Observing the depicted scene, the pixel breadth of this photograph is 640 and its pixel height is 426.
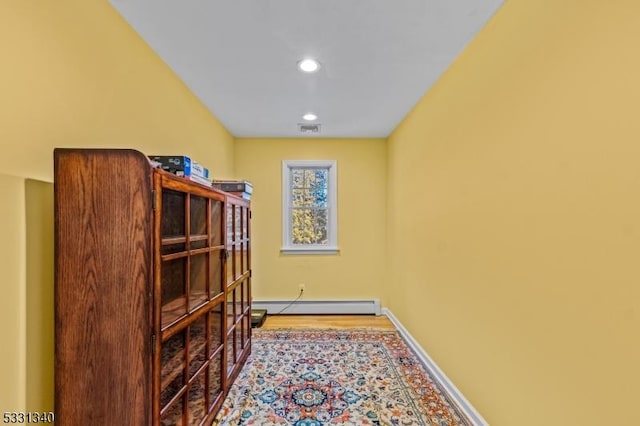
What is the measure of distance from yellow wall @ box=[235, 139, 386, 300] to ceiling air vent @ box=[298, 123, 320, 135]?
1.10 feet

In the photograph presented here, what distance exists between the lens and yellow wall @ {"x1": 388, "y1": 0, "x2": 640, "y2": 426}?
1015 mm

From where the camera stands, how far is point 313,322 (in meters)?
3.77

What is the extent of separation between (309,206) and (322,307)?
4.32 ft

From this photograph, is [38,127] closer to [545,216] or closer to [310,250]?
[545,216]

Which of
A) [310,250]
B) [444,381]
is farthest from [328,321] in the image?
[444,381]

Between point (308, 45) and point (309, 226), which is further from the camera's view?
point (309, 226)

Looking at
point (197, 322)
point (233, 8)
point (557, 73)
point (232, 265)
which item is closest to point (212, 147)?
point (232, 265)

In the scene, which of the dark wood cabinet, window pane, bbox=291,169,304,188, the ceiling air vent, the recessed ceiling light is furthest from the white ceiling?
window pane, bbox=291,169,304,188

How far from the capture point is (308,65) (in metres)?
2.18

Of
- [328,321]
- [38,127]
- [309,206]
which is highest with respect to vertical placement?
[38,127]

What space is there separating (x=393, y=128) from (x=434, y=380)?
2.59 meters

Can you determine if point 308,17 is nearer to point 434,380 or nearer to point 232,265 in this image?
point 232,265

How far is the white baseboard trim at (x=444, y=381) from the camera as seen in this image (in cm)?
185

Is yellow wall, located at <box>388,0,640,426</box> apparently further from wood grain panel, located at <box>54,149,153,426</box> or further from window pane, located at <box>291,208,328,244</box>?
window pane, located at <box>291,208,328,244</box>
